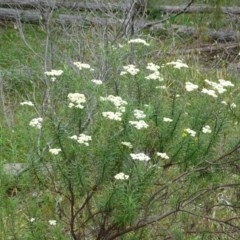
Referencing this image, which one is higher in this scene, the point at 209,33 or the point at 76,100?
the point at 76,100

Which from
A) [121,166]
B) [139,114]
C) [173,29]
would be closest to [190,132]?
[139,114]

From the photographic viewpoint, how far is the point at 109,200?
3.56m

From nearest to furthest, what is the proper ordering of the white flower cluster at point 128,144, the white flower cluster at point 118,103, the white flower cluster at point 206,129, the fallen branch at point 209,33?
the white flower cluster at point 128,144, the white flower cluster at point 118,103, the white flower cluster at point 206,129, the fallen branch at point 209,33

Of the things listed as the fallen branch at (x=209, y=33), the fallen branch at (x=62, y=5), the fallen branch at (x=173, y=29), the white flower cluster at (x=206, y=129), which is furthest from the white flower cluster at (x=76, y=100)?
the fallen branch at (x=209, y=33)

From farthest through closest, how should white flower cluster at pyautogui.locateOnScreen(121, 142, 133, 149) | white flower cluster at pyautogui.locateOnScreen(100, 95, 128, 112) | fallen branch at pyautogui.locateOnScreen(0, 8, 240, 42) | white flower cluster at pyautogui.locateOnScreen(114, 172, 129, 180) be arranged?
1. fallen branch at pyautogui.locateOnScreen(0, 8, 240, 42)
2. white flower cluster at pyautogui.locateOnScreen(100, 95, 128, 112)
3. white flower cluster at pyautogui.locateOnScreen(121, 142, 133, 149)
4. white flower cluster at pyautogui.locateOnScreen(114, 172, 129, 180)

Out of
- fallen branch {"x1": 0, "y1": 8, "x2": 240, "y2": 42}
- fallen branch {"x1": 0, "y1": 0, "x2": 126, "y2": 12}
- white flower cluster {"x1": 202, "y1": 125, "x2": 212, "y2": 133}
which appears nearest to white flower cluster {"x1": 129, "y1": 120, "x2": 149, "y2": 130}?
white flower cluster {"x1": 202, "y1": 125, "x2": 212, "y2": 133}

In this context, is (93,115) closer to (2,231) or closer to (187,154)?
(187,154)

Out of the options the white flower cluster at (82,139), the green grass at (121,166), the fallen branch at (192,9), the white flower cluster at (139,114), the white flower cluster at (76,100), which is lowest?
the fallen branch at (192,9)

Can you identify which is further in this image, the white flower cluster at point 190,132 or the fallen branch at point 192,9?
the fallen branch at point 192,9

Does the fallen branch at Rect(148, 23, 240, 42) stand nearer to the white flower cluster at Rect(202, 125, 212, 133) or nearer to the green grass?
the green grass

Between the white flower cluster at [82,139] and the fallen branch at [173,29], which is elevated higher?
the white flower cluster at [82,139]

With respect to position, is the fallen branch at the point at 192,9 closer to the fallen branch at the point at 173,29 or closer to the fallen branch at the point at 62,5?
the fallen branch at the point at 173,29

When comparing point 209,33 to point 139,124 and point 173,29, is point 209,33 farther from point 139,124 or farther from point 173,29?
point 139,124

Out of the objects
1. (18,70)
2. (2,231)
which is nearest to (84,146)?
(2,231)
